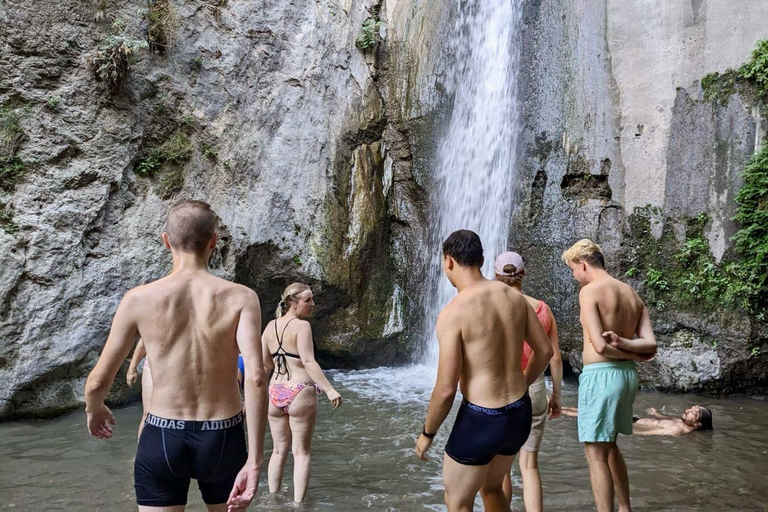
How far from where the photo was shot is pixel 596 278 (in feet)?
13.3

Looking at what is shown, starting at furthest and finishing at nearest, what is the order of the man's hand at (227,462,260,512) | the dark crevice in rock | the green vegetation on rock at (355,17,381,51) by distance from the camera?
the green vegetation on rock at (355,17,381,51) → the dark crevice in rock → the man's hand at (227,462,260,512)

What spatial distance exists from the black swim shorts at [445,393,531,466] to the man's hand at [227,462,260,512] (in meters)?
1.04

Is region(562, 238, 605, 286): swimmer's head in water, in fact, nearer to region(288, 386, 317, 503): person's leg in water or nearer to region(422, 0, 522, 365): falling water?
region(288, 386, 317, 503): person's leg in water

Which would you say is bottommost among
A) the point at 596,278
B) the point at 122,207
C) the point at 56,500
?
the point at 56,500

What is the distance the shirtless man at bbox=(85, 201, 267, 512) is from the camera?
2.64 m

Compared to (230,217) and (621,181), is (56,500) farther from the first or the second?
(621,181)

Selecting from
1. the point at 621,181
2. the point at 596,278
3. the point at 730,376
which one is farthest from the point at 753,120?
the point at 596,278

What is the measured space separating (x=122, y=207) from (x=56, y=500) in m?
4.76

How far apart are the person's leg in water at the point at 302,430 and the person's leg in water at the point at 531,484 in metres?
1.61

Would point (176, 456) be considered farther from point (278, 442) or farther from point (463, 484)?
point (278, 442)

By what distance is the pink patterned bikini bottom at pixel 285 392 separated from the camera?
4.55 metres

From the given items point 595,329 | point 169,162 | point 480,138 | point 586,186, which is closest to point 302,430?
point 595,329

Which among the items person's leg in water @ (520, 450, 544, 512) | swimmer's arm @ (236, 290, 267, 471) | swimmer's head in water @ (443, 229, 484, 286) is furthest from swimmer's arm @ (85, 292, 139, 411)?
person's leg in water @ (520, 450, 544, 512)

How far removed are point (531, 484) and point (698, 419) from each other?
3.80 metres
